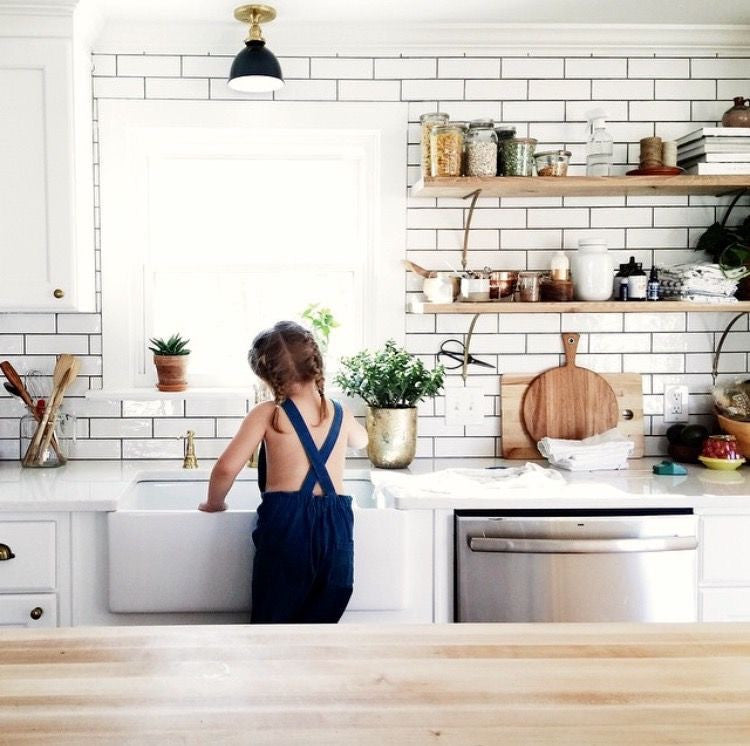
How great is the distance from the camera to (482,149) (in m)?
2.93

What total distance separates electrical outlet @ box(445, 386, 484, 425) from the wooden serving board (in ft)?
0.31

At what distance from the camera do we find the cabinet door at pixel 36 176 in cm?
279

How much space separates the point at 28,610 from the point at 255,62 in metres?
1.86

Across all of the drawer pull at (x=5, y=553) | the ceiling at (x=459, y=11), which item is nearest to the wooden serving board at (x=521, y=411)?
the ceiling at (x=459, y=11)

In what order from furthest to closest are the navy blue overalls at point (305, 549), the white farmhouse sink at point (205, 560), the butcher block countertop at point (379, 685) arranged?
1. the white farmhouse sink at point (205, 560)
2. the navy blue overalls at point (305, 549)
3. the butcher block countertop at point (379, 685)

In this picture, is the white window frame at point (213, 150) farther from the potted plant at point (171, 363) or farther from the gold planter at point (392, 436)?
the gold planter at point (392, 436)

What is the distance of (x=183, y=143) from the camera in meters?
3.25

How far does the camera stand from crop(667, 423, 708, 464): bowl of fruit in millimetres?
3146

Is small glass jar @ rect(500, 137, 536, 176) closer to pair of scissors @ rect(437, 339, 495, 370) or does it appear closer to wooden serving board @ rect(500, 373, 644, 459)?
pair of scissors @ rect(437, 339, 495, 370)

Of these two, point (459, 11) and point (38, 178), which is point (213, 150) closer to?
point (38, 178)

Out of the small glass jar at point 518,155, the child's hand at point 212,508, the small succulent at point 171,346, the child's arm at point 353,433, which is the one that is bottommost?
the child's hand at point 212,508

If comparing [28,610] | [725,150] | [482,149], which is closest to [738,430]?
[725,150]

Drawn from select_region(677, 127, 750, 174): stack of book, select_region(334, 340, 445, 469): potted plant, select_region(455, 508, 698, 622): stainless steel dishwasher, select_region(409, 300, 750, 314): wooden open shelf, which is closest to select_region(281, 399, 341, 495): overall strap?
select_region(455, 508, 698, 622): stainless steel dishwasher

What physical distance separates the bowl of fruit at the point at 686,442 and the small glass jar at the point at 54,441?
2.23m
